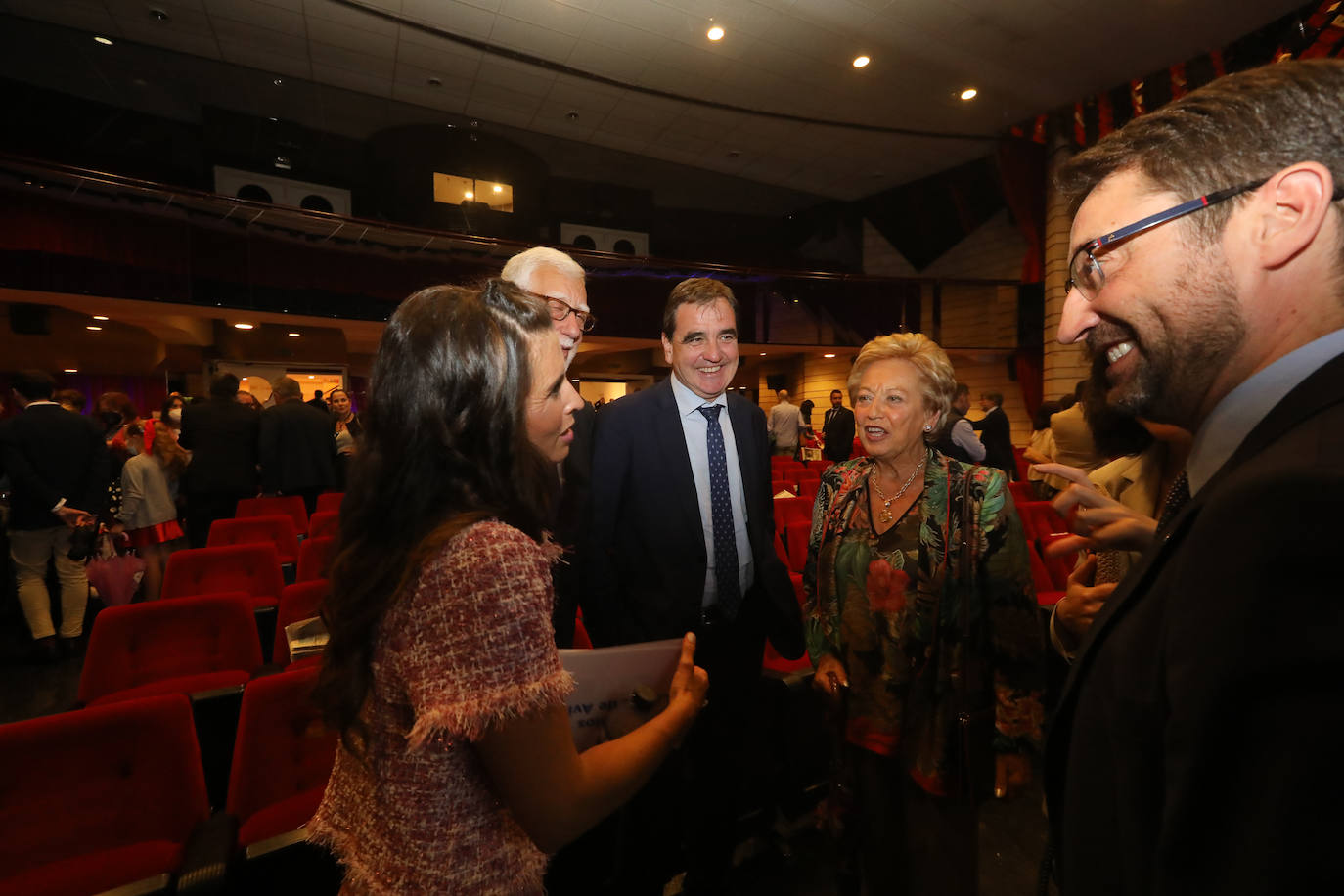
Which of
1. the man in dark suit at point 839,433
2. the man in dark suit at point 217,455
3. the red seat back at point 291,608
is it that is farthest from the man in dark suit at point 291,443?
the man in dark suit at point 839,433

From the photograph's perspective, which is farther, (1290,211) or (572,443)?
(572,443)

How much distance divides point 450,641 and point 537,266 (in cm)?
131

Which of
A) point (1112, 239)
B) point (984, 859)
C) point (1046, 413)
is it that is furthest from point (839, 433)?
point (1112, 239)

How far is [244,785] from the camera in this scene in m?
1.57

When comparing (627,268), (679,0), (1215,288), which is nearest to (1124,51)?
(679,0)

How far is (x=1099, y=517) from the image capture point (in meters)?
0.95

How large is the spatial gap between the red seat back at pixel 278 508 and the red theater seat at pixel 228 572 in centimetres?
145

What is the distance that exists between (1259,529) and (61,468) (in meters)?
5.30

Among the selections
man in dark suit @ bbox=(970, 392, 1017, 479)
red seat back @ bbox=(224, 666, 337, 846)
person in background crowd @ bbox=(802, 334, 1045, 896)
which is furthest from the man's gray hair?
man in dark suit @ bbox=(970, 392, 1017, 479)

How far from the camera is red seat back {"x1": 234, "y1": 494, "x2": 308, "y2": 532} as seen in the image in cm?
444

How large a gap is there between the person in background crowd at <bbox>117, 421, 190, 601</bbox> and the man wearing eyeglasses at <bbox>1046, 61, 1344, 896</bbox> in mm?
5182

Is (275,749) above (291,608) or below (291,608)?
below

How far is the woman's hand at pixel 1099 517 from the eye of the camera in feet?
2.98

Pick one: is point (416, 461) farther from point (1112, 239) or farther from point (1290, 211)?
point (1290, 211)
